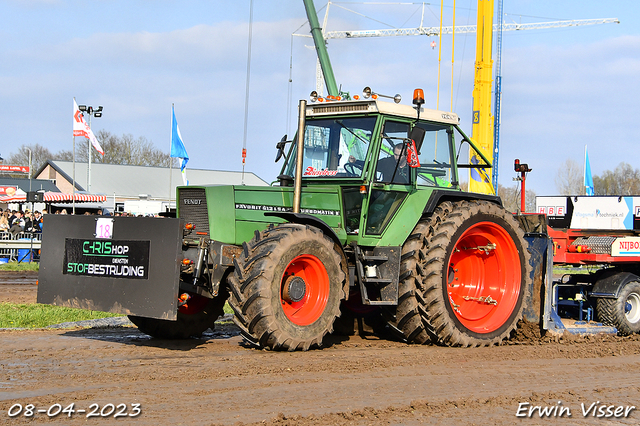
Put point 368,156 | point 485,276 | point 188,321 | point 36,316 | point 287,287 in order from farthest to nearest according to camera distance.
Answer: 1. point 36,316
2. point 485,276
3. point 188,321
4. point 368,156
5. point 287,287

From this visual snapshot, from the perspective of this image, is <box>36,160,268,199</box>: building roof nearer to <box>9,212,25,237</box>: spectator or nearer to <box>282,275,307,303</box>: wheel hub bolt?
<box>9,212,25,237</box>: spectator

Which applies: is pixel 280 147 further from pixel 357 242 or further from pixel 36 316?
pixel 36 316

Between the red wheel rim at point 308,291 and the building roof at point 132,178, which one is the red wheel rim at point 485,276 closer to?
the red wheel rim at point 308,291

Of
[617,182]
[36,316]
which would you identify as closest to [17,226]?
[36,316]

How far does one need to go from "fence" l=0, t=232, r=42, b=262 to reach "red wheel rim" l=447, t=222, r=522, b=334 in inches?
672

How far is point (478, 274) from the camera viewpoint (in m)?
8.41

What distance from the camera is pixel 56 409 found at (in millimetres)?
4332

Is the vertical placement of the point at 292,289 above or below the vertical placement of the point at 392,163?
below

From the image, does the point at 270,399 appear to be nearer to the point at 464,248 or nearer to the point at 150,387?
the point at 150,387

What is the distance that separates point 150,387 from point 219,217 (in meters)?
2.46

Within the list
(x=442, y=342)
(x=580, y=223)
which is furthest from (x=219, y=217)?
(x=580, y=223)

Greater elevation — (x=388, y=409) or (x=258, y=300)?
(x=258, y=300)

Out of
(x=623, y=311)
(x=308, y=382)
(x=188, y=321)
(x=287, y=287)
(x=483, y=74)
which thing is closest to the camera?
(x=308, y=382)

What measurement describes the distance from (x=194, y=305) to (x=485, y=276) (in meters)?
3.82
